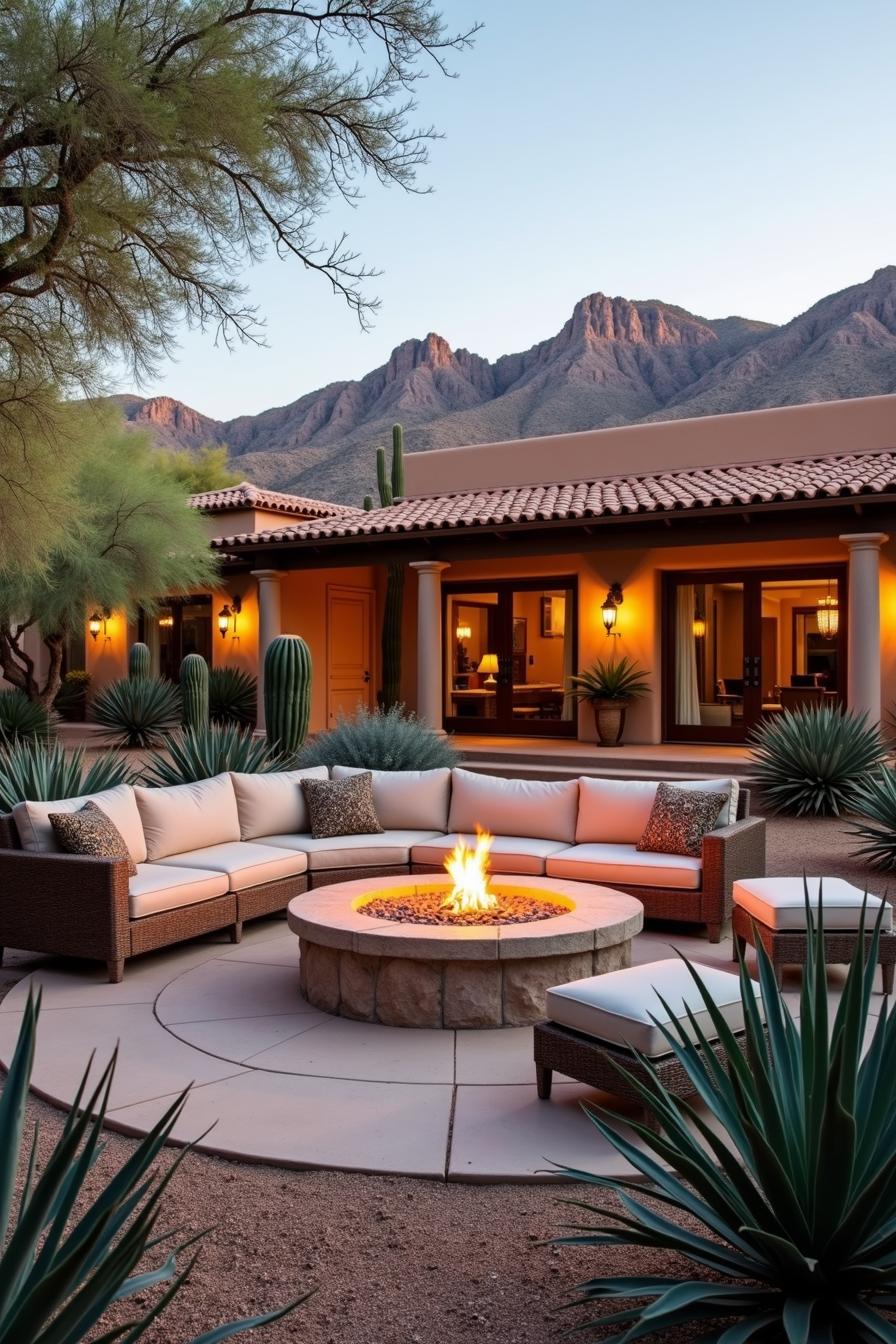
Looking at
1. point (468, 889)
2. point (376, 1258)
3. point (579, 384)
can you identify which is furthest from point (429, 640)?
point (579, 384)

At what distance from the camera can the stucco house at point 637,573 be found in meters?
14.7

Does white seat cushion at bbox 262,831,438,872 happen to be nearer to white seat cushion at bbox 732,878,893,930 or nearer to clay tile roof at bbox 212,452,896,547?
white seat cushion at bbox 732,878,893,930

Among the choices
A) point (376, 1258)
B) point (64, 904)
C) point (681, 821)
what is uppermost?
point (681, 821)

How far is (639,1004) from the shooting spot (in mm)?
4281

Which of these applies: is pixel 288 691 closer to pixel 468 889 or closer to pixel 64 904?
pixel 64 904

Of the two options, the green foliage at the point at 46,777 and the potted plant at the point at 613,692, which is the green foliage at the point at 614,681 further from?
the green foliage at the point at 46,777

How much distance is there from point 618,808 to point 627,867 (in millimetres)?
713

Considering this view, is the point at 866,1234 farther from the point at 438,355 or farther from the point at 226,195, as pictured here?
the point at 438,355

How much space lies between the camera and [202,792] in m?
7.84

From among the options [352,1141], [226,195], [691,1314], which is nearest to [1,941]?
[352,1141]

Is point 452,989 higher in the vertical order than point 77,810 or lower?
lower

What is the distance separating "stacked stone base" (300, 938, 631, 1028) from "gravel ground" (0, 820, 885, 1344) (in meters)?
1.62

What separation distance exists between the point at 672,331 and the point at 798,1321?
83487 mm

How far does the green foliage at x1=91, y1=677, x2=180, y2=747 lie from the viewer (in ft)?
61.1
